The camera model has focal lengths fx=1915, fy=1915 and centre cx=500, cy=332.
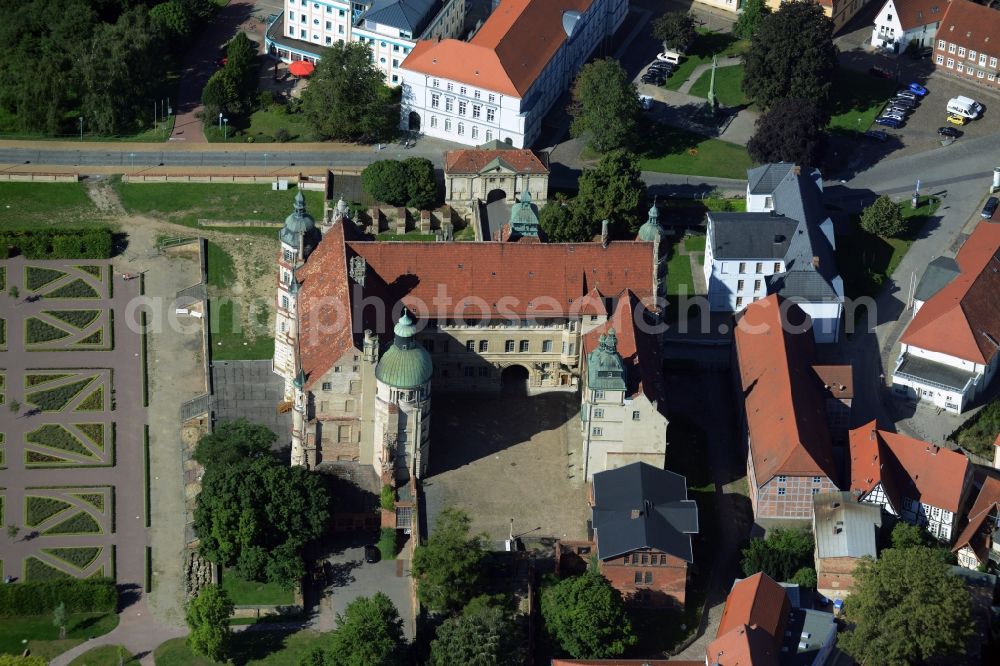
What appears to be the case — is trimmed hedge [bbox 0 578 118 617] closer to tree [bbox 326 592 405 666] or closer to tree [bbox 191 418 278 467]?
tree [bbox 191 418 278 467]

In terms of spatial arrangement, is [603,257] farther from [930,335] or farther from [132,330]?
[132,330]

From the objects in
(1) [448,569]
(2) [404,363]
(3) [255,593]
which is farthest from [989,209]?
(3) [255,593]

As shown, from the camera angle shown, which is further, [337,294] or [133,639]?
[337,294]

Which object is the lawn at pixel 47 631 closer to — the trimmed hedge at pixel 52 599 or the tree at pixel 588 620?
the trimmed hedge at pixel 52 599

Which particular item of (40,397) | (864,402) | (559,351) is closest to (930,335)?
(864,402)

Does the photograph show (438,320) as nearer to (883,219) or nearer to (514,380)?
(514,380)
